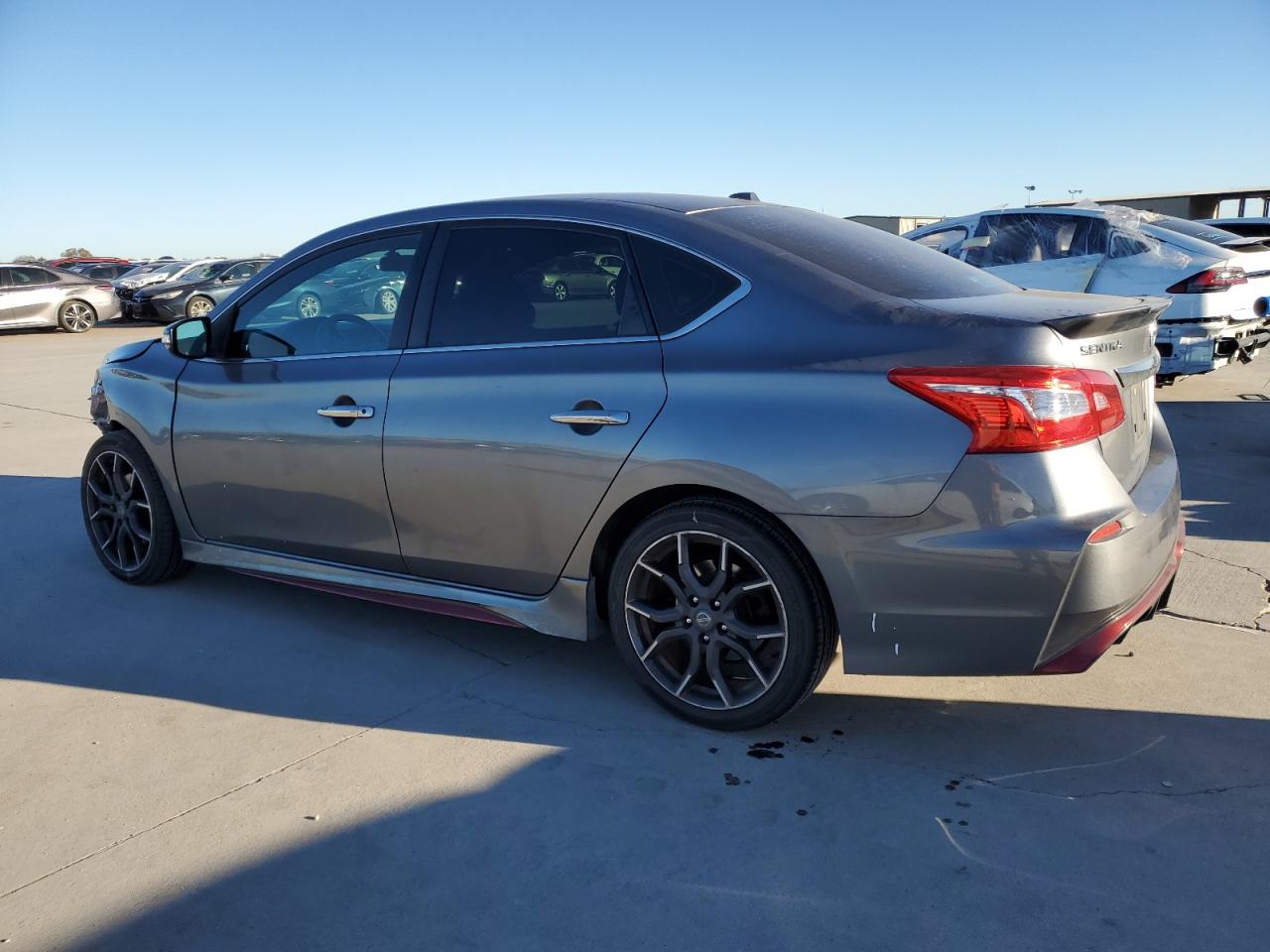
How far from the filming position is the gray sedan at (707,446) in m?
2.90

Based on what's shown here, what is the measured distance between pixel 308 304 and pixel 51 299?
799 inches

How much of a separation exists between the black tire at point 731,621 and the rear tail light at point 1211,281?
678cm

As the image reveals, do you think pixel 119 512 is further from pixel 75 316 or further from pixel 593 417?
pixel 75 316

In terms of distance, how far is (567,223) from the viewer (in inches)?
145

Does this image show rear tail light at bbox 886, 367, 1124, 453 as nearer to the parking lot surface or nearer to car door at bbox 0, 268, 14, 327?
the parking lot surface

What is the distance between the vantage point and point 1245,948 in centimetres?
232

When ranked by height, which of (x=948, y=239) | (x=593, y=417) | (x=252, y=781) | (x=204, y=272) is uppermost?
(x=948, y=239)

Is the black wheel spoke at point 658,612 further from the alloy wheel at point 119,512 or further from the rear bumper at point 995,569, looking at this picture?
the alloy wheel at point 119,512

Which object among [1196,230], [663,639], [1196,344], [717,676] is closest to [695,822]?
[717,676]

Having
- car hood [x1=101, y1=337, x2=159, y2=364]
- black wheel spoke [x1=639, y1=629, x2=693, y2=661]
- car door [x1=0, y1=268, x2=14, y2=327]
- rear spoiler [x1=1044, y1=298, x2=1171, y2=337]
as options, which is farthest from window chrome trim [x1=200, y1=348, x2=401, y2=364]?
car door [x1=0, y1=268, x2=14, y2=327]

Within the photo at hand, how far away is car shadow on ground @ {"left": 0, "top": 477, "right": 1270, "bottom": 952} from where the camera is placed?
2.47 m

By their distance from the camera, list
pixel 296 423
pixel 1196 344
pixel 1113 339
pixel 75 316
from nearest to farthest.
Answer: pixel 1113 339 < pixel 296 423 < pixel 1196 344 < pixel 75 316

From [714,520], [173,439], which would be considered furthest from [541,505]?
[173,439]

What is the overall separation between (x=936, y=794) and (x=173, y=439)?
338 cm
